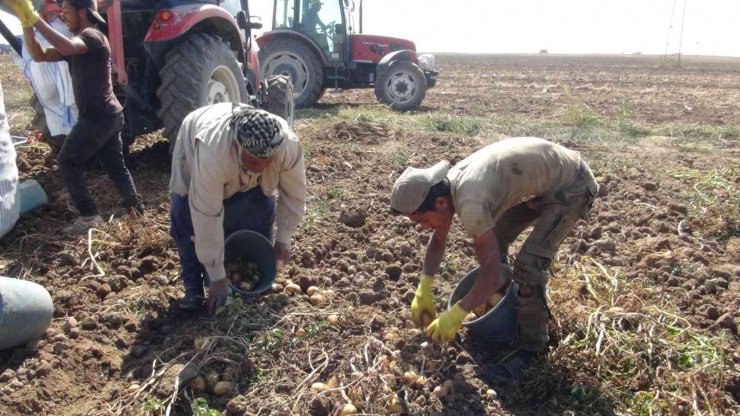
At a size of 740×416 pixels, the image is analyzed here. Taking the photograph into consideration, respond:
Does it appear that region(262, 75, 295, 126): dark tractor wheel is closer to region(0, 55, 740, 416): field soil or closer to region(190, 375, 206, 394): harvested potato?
region(0, 55, 740, 416): field soil

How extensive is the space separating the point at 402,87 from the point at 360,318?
881 cm

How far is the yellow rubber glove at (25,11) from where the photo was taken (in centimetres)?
371

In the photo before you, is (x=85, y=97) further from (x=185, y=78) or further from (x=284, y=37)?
(x=284, y=37)

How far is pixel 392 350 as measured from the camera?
3.11 metres

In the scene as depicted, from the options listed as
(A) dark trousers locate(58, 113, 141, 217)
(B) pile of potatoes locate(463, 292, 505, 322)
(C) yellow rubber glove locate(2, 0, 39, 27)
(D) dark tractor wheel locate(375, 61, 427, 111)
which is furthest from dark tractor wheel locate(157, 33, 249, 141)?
(D) dark tractor wheel locate(375, 61, 427, 111)

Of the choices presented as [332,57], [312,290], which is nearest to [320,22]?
[332,57]

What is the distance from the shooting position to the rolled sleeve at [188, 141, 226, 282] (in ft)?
Answer: 9.18

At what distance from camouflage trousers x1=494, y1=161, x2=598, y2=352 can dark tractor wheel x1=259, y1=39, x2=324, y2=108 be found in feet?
27.7

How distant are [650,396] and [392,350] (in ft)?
3.91

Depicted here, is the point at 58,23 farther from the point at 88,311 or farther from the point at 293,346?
the point at 293,346

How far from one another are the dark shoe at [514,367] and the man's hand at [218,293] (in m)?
1.38

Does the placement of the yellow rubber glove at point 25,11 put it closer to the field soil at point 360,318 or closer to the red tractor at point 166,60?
the red tractor at point 166,60

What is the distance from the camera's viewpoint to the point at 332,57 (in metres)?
11.4

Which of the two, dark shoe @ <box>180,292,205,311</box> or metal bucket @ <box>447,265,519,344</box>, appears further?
dark shoe @ <box>180,292,205,311</box>
